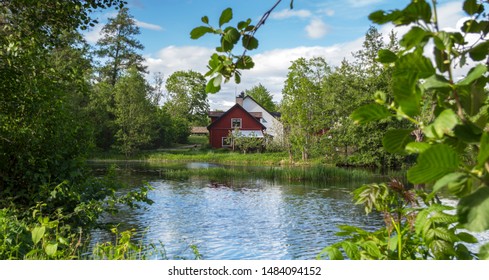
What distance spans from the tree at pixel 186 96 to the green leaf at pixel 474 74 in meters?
55.4

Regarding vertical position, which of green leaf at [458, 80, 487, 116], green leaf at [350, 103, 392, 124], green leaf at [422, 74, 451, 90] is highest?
green leaf at [422, 74, 451, 90]

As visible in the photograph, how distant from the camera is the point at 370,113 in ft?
3.42

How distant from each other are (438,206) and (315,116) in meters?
35.4

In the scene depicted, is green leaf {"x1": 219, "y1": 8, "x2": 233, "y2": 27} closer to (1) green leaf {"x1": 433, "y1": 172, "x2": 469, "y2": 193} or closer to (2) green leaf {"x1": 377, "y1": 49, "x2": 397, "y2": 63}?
(2) green leaf {"x1": 377, "y1": 49, "x2": 397, "y2": 63}

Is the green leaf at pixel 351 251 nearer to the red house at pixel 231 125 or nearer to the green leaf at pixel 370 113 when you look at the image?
the green leaf at pixel 370 113

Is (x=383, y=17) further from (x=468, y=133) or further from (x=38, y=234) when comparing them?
(x=38, y=234)

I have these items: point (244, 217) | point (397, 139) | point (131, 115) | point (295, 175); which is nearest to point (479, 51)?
point (397, 139)

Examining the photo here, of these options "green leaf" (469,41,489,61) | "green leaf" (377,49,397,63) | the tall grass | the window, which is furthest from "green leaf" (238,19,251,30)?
the window

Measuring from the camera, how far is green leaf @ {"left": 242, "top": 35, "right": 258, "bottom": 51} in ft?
4.81

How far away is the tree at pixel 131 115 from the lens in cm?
4066

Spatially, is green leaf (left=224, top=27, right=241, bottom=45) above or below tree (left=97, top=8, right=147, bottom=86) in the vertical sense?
below

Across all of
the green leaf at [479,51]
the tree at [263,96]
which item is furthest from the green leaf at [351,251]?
the tree at [263,96]

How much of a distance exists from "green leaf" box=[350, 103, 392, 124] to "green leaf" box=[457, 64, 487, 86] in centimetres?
18
